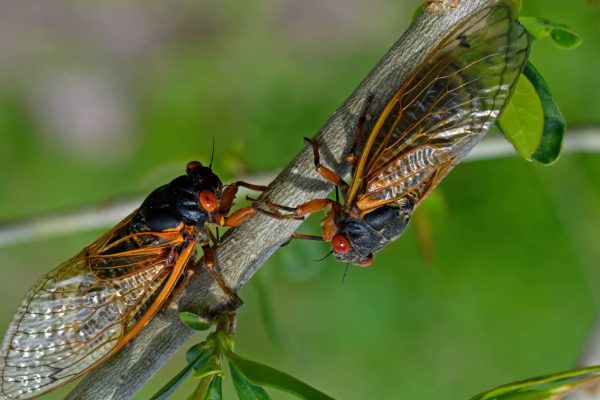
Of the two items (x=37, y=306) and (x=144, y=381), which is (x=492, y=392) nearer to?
(x=144, y=381)

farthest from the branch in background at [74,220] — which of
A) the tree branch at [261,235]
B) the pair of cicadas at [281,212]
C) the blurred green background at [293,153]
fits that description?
the blurred green background at [293,153]

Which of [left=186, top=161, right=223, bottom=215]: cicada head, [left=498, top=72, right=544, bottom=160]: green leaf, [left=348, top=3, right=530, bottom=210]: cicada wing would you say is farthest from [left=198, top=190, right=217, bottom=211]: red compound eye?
[left=498, top=72, right=544, bottom=160]: green leaf

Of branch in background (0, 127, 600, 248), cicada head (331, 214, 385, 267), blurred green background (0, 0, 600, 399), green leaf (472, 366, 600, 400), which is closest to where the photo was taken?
green leaf (472, 366, 600, 400)

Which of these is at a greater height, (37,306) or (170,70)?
(170,70)

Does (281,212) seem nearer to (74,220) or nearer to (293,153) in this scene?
(74,220)

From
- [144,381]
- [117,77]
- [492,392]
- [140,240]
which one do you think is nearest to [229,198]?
[140,240]

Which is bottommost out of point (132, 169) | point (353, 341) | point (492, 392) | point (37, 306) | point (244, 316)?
point (492, 392)

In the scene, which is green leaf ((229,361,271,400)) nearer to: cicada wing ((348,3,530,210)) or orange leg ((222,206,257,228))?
orange leg ((222,206,257,228))
